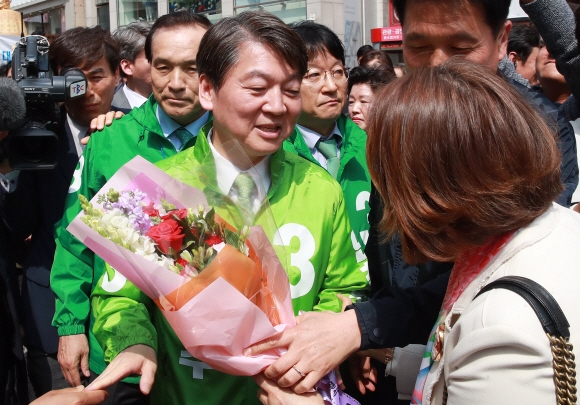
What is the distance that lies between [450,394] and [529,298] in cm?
25

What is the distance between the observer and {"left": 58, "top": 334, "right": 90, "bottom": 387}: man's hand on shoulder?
2.38 meters

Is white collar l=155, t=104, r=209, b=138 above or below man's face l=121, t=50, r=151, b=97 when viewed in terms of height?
above

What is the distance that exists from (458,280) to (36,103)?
2012 millimetres

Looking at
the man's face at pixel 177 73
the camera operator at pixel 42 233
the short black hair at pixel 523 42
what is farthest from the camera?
the short black hair at pixel 523 42

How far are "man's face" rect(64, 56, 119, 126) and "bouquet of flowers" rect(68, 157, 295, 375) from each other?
173 cm

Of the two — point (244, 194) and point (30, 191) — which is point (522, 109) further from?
point (30, 191)

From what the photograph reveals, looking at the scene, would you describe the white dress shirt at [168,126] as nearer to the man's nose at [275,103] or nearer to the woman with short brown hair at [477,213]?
the man's nose at [275,103]

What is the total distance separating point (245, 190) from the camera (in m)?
1.64

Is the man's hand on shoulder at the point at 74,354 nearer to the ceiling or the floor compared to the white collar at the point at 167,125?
nearer to the floor

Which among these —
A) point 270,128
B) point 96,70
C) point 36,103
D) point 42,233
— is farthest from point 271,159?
point 96,70

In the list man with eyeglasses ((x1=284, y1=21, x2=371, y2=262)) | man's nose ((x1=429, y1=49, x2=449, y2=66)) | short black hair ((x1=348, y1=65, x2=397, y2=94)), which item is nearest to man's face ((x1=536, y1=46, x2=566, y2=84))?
short black hair ((x1=348, y1=65, x2=397, y2=94))

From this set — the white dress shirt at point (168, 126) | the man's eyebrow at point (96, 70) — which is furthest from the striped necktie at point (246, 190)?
the man's eyebrow at point (96, 70)

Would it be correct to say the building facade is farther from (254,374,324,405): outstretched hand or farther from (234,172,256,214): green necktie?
(254,374,324,405): outstretched hand

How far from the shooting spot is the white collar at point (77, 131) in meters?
2.98
